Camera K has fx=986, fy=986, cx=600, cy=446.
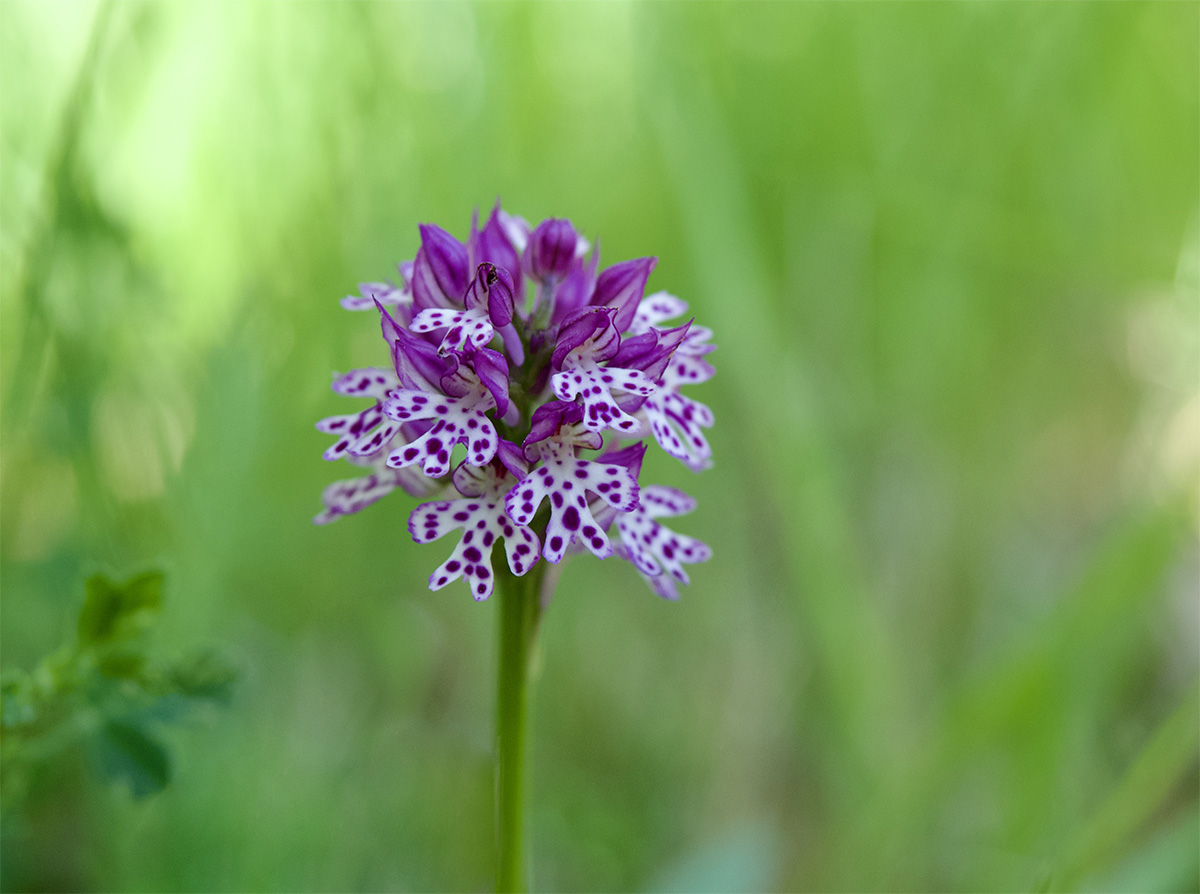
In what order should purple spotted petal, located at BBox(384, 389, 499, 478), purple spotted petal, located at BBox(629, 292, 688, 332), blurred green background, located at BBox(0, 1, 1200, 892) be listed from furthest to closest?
1. blurred green background, located at BBox(0, 1, 1200, 892)
2. purple spotted petal, located at BBox(629, 292, 688, 332)
3. purple spotted petal, located at BBox(384, 389, 499, 478)

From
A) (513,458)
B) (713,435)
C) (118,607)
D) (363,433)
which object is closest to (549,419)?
(513,458)

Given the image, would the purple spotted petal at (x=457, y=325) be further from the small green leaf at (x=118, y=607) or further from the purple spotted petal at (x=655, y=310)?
the small green leaf at (x=118, y=607)

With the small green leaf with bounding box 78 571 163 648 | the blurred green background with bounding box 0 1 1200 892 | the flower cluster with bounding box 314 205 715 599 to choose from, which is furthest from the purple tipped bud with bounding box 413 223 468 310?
the blurred green background with bounding box 0 1 1200 892

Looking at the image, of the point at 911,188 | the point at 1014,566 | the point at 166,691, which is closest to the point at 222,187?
the point at 166,691

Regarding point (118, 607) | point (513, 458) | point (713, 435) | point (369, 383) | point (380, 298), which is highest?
point (713, 435)

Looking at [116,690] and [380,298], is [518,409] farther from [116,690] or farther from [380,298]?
[116,690]

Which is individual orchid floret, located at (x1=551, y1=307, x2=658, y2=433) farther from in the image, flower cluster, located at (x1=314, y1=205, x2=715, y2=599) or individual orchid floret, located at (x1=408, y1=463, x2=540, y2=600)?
individual orchid floret, located at (x1=408, y1=463, x2=540, y2=600)

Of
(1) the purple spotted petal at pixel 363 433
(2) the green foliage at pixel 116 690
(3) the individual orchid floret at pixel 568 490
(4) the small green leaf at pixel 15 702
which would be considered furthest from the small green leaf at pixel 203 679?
(3) the individual orchid floret at pixel 568 490
